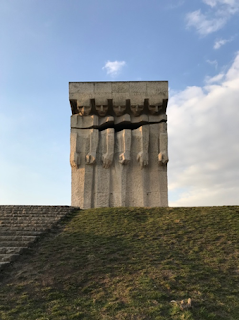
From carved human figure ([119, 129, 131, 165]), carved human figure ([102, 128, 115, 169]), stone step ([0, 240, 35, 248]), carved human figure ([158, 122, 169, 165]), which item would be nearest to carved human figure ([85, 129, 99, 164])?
carved human figure ([102, 128, 115, 169])

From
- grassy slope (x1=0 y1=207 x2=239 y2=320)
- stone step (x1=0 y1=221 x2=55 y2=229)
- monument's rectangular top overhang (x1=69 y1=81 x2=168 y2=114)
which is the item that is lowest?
grassy slope (x1=0 y1=207 x2=239 y2=320)

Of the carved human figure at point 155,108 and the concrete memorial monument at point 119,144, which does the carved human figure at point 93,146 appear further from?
the carved human figure at point 155,108

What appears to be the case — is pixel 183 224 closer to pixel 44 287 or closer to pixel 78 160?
pixel 44 287

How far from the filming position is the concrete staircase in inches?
313

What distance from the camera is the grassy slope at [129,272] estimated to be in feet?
16.9

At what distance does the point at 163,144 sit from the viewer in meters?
15.5

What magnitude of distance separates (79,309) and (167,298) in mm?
1358

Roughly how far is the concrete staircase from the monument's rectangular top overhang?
563 centimetres

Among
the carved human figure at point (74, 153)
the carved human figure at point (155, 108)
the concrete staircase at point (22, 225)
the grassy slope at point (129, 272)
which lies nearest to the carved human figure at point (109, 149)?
the carved human figure at point (74, 153)

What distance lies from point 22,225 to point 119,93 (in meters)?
8.15

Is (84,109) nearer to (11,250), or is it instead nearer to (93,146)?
(93,146)

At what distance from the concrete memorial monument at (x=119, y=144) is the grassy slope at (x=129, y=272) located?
477 cm

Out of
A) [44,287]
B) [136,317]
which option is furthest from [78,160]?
[136,317]

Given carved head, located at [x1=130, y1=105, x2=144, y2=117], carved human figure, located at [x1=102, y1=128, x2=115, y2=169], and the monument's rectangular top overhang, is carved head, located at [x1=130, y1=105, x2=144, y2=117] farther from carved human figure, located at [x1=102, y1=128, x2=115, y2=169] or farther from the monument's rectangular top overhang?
carved human figure, located at [x1=102, y1=128, x2=115, y2=169]
